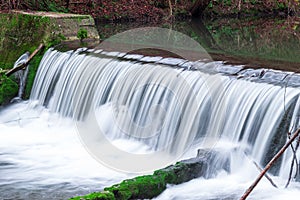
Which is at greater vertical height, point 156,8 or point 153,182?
point 156,8

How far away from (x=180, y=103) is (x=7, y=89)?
4.16m

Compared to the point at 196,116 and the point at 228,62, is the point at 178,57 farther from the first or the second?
the point at 196,116

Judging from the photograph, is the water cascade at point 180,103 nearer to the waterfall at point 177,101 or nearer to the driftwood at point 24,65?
the waterfall at point 177,101

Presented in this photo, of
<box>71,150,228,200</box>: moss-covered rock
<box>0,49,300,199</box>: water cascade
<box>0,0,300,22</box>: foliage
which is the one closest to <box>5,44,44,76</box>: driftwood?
<box>0,49,300,199</box>: water cascade

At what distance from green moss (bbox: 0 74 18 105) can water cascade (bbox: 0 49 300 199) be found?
633mm

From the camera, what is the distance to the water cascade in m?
6.09

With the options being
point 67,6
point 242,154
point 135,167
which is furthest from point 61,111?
point 67,6

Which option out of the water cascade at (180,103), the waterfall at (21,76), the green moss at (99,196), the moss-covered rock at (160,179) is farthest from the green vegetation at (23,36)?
the green moss at (99,196)

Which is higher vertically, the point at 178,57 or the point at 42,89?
the point at 178,57

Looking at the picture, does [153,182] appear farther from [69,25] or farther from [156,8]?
[156,8]

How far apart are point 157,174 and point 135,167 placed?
123 cm

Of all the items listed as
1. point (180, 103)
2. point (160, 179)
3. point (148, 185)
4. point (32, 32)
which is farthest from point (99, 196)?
point (32, 32)

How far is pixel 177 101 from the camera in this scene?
24.1 ft

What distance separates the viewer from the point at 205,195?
529 cm
